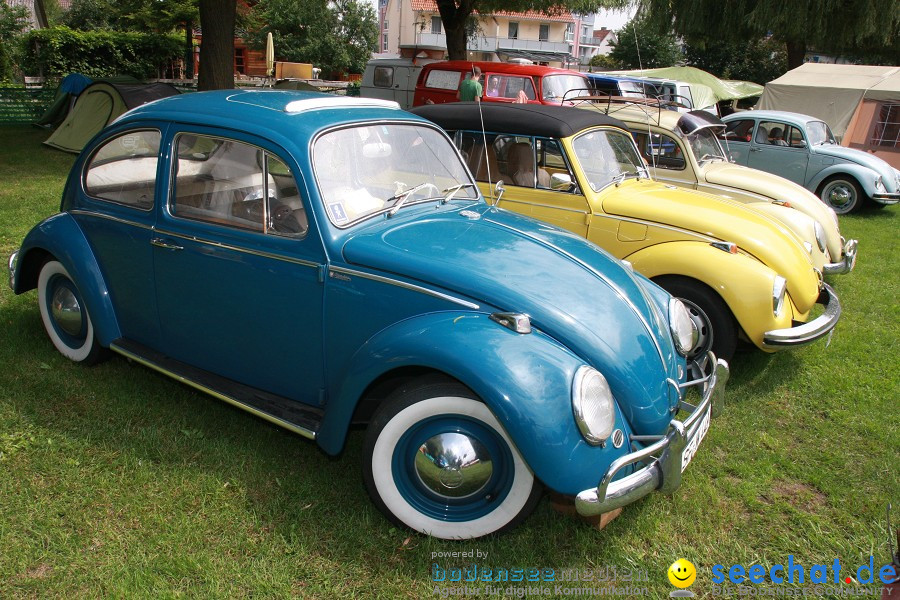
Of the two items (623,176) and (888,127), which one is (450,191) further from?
(888,127)

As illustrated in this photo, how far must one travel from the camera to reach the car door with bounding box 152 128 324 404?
3154mm

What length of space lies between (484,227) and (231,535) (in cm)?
197

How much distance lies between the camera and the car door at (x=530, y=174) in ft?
17.0

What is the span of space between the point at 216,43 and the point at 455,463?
12.3m

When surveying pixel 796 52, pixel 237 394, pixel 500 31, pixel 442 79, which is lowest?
pixel 237 394

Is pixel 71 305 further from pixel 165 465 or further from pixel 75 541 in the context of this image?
pixel 75 541

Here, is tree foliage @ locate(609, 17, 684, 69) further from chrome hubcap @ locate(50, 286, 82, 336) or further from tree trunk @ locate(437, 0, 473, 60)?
chrome hubcap @ locate(50, 286, 82, 336)

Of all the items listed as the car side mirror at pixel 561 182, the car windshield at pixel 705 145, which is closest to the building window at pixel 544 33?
the car windshield at pixel 705 145

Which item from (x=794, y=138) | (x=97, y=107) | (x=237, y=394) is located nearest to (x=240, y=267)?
(x=237, y=394)

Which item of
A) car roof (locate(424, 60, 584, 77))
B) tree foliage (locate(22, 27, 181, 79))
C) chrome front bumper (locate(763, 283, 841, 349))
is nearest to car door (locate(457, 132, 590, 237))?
chrome front bumper (locate(763, 283, 841, 349))

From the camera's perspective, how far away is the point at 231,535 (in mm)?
2873

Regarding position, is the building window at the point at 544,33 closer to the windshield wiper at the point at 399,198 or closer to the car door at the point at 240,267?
the windshield wiper at the point at 399,198

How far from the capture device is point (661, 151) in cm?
734

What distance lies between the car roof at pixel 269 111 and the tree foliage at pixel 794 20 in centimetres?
2095
